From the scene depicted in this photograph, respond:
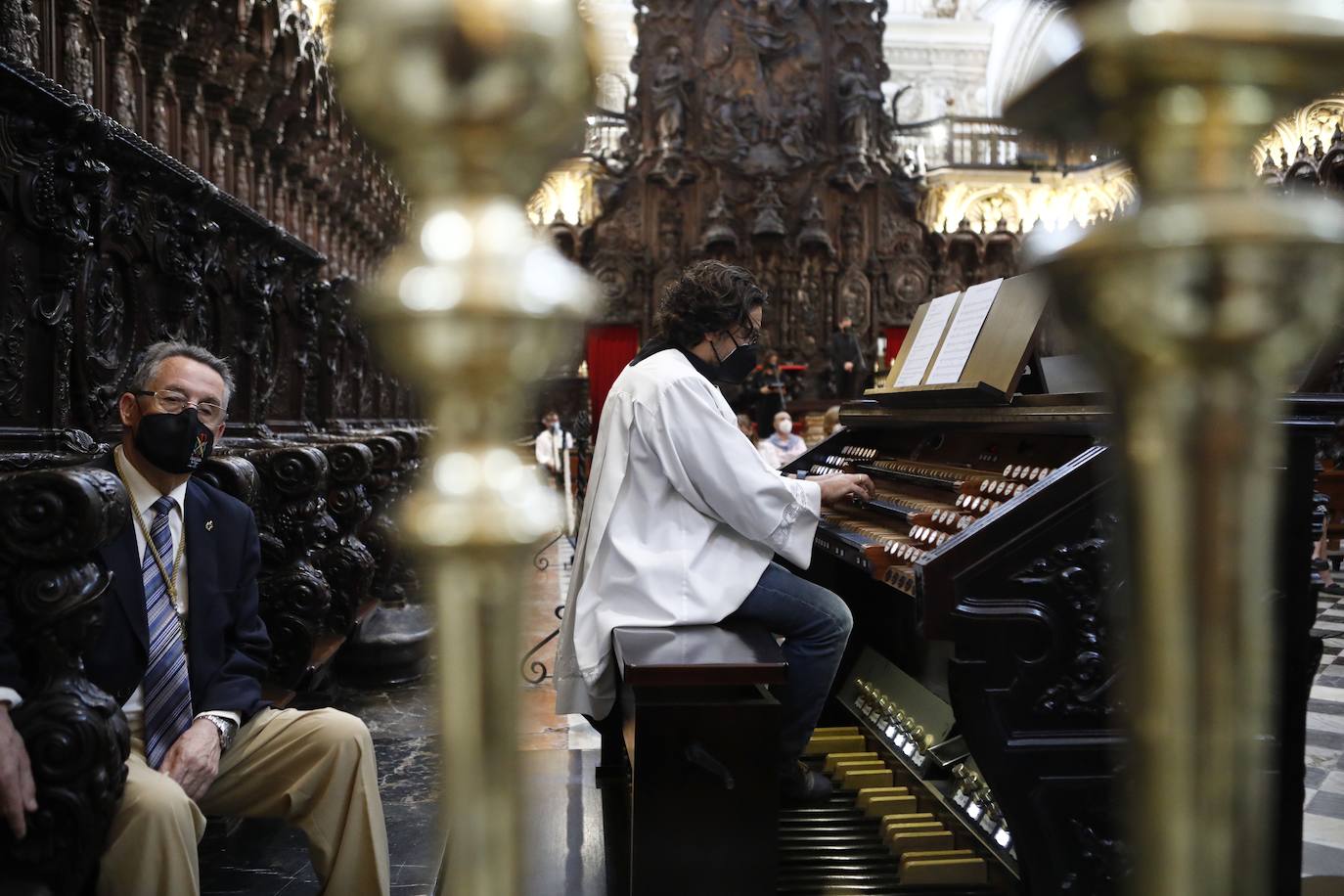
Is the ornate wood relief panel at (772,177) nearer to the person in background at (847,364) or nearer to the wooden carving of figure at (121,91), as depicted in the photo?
the person in background at (847,364)

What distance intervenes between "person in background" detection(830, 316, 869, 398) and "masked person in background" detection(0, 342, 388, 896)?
1488 centimetres

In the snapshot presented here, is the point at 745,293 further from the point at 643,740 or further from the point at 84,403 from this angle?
the point at 84,403

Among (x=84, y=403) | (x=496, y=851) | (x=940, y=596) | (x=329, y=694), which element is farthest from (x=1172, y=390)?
(x=329, y=694)

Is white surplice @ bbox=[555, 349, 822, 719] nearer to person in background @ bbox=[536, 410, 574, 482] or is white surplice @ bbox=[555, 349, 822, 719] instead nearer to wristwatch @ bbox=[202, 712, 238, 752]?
wristwatch @ bbox=[202, 712, 238, 752]

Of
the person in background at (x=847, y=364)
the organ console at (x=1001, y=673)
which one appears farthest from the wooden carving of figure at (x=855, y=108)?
the organ console at (x=1001, y=673)

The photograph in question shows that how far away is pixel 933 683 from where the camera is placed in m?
3.64

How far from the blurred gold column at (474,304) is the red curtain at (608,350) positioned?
18297mm

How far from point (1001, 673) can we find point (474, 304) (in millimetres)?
2292

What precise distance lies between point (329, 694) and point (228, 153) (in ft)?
13.1

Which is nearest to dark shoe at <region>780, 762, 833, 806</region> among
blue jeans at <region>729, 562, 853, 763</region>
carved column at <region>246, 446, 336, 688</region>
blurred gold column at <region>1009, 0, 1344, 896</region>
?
blue jeans at <region>729, 562, 853, 763</region>

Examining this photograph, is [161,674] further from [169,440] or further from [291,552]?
[291,552]

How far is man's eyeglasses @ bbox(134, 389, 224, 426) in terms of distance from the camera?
2.45 meters

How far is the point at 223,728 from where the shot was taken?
2268mm

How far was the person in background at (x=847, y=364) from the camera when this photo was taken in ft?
55.5
